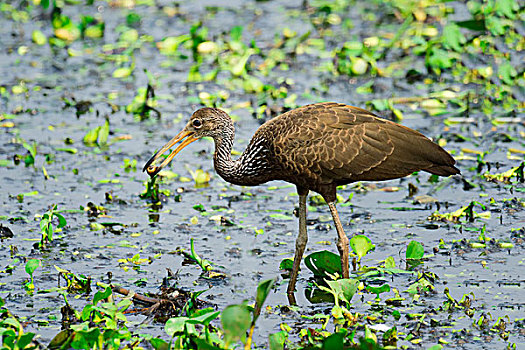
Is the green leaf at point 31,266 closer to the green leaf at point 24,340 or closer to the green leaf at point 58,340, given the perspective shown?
the green leaf at point 58,340

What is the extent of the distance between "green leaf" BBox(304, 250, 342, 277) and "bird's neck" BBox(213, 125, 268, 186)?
0.79 m

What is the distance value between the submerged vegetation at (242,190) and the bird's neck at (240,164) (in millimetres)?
758

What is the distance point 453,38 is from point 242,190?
4354mm

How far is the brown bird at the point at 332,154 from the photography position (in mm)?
7699

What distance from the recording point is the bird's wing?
7691mm

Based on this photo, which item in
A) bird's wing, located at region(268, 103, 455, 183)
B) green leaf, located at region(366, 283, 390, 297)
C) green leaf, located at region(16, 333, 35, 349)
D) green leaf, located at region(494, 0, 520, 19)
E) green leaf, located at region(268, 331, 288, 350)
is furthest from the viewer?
green leaf, located at region(494, 0, 520, 19)

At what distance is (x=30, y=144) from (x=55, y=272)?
345 centimetres

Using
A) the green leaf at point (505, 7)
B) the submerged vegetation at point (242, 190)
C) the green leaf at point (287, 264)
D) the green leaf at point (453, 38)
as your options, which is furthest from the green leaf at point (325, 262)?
the green leaf at point (505, 7)

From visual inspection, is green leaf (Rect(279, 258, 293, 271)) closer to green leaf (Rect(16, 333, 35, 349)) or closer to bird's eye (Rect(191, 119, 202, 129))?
bird's eye (Rect(191, 119, 202, 129))

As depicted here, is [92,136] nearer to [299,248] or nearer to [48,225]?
[48,225]

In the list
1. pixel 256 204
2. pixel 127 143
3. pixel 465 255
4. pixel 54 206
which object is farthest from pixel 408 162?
pixel 127 143

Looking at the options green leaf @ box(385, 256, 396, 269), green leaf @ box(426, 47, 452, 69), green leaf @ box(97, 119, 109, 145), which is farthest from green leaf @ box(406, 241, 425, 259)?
green leaf @ box(426, 47, 452, 69)

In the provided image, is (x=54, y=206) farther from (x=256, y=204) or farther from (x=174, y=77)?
(x=174, y=77)

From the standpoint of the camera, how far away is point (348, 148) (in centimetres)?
775
